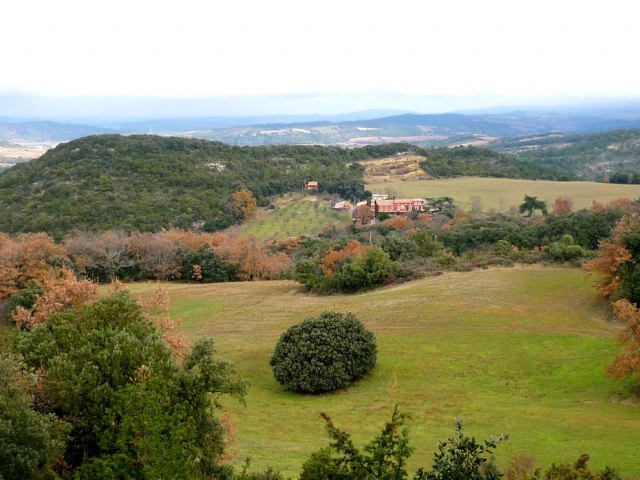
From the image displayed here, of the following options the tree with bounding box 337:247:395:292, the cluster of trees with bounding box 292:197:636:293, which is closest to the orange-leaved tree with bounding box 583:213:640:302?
the cluster of trees with bounding box 292:197:636:293

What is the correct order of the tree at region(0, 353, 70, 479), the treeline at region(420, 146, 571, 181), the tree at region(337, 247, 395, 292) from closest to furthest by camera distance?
the tree at region(0, 353, 70, 479) < the tree at region(337, 247, 395, 292) < the treeline at region(420, 146, 571, 181)

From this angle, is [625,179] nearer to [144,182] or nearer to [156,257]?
[144,182]

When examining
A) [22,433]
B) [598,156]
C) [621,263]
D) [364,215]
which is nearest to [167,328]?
[22,433]

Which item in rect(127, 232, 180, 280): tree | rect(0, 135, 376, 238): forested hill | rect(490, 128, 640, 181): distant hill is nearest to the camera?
rect(127, 232, 180, 280): tree

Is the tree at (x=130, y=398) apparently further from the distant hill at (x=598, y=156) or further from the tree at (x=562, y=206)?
the distant hill at (x=598, y=156)

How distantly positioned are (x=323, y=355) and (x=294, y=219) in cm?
6076

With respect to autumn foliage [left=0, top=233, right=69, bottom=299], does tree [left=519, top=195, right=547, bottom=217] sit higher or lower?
higher

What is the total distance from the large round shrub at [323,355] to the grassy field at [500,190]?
198ft

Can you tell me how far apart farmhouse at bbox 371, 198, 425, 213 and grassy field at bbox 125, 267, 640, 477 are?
47.0 metres

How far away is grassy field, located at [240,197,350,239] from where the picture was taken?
75.7 metres

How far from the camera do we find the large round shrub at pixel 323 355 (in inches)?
891

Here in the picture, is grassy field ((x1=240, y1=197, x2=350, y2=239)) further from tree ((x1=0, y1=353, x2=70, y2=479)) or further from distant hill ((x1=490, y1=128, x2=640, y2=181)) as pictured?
distant hill ((x1=490, y1=128, x2=640, y2=181))

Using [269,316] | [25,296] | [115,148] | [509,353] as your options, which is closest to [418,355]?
[509,353]

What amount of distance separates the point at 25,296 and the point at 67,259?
11908mm
